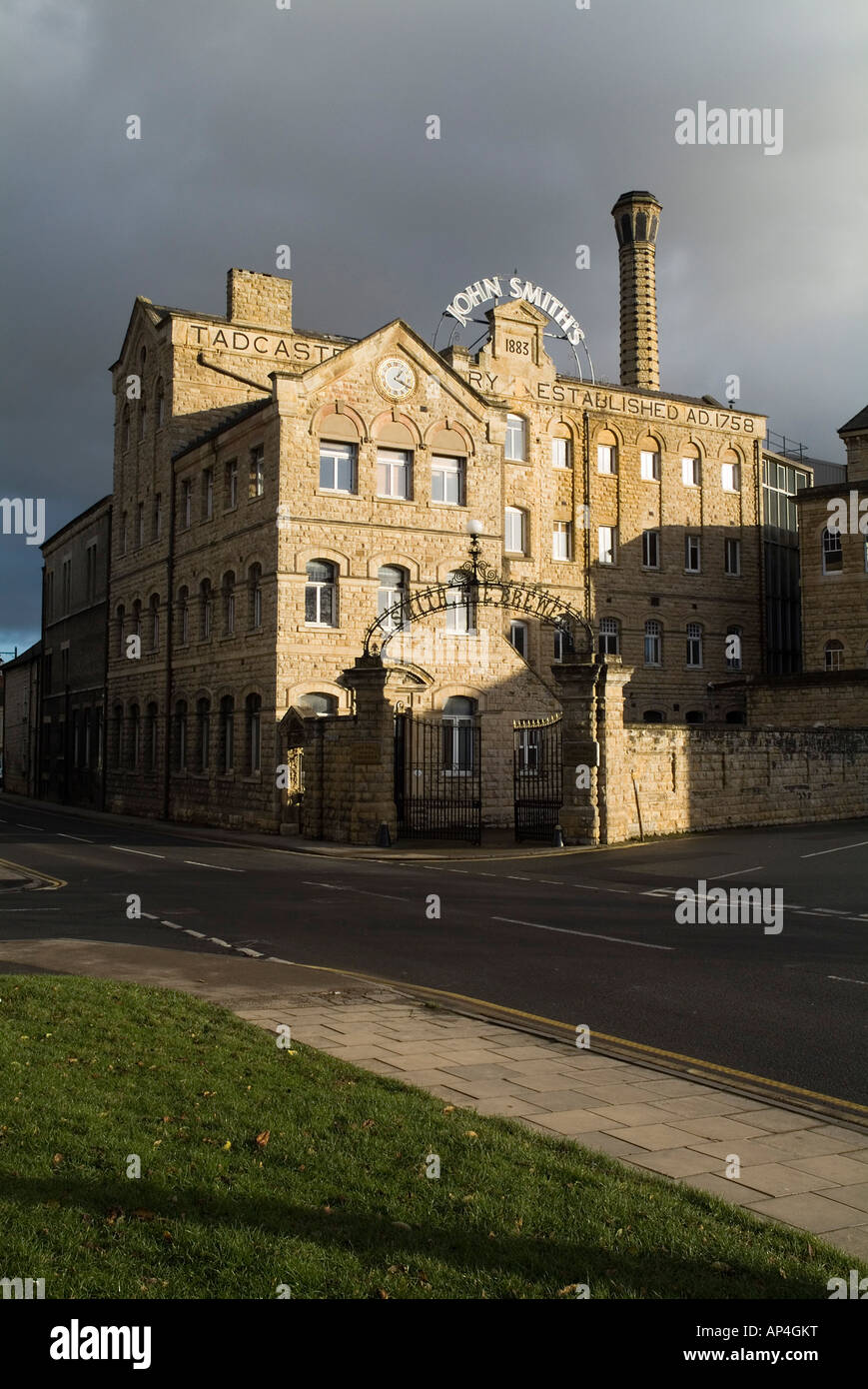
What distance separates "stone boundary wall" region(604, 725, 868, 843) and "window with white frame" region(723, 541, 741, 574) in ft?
49.7

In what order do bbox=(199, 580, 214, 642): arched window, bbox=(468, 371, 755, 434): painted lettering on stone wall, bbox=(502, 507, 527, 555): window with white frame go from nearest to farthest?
1. bbox=(199, 580, 214, 642): arched window
2. bbox=(502, 507, 527, 555): window with white frame
3. bbox=(468, 371, 755, 434): painted lettering on stone wall

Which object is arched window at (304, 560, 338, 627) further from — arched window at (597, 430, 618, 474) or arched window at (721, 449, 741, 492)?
arched window at (721, 449, 741, 492)

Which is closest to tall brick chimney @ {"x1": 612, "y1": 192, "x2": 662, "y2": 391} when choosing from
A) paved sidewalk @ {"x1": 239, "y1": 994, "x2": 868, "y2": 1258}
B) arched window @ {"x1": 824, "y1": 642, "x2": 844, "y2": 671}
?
arched window @ {"x1": 824, "y1": 642, "x2": 844, "y2": 671}

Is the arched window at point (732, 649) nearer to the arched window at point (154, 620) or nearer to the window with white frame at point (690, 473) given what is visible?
the window with white frame at point (690, 473)

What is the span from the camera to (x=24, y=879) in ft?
63.6

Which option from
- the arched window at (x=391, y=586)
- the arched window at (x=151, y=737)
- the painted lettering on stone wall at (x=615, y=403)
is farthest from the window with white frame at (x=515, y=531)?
the arched window at (x=151, y=737)

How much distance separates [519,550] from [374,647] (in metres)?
15.7

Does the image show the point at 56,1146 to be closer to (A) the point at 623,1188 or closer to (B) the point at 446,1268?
(B) the point at 446,1268

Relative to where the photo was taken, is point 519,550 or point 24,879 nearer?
point 24,879

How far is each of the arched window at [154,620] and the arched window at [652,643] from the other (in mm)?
19208

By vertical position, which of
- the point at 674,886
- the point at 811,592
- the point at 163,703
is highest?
the point at 811,592

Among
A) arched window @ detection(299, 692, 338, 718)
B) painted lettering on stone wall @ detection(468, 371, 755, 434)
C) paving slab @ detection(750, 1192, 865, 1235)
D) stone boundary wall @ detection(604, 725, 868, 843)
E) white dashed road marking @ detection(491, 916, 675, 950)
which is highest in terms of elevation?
painted lettering on stone wall @ detection(468, 371, 755, 434)

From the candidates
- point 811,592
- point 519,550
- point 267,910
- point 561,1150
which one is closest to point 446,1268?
point 561,1150

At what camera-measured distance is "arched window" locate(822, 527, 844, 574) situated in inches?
1890
